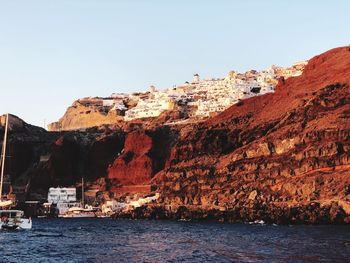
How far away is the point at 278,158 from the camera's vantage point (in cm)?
11625

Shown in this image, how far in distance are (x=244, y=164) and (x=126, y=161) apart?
65626 mm

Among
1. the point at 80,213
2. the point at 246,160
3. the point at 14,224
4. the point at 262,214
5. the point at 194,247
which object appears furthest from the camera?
the point at 80,213

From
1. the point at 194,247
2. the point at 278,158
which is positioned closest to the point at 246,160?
the point at 278,158

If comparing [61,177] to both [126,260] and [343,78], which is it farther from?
[126,260]

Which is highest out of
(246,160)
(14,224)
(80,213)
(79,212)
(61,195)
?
(246,160)

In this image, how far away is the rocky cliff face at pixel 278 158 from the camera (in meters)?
98.6

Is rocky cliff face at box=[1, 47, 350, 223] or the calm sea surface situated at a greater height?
rocky cliff face at box=[1, 47, 350, 223]

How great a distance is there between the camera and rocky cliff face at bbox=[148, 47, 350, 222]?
98625mm

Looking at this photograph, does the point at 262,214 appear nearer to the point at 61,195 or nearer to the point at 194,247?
the point at 194,247

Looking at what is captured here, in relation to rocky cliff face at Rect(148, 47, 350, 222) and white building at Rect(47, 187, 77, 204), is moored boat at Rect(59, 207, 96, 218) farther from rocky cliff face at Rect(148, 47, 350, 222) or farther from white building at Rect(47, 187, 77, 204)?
rocky cliff face at Rect(148, 47, 350, 222)

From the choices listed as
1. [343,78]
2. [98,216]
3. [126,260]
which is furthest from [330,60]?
[126,260]

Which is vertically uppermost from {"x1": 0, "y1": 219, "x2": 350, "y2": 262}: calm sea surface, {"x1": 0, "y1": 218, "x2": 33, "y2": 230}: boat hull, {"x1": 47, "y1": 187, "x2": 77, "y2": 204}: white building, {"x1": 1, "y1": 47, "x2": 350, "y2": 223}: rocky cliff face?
{"x1": 1, "y1": 47, "x2": 350, "y2": 223}: rocky cliff face

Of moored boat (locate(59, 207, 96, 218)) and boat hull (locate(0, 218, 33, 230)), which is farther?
moored boat (locate(59, 207, 96, 218))

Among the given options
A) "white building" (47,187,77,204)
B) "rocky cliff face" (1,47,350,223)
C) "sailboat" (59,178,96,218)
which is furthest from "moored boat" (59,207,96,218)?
"rocky cliff face" (1,47,350,223)
